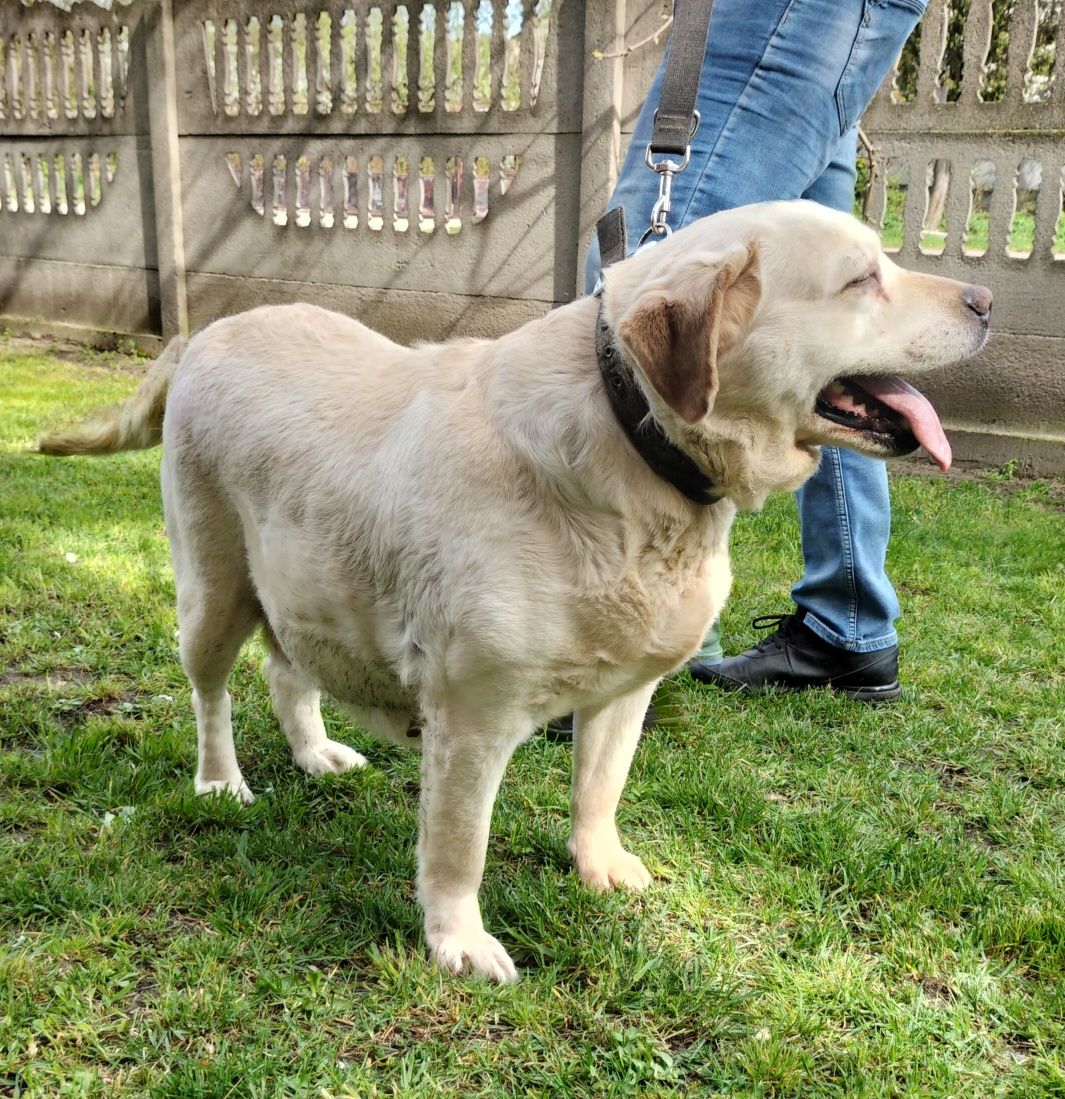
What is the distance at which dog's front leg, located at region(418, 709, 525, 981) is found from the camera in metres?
2.26

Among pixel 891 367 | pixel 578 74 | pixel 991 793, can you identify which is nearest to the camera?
pixel 891 367

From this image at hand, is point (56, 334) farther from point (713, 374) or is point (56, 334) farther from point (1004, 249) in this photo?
point (713, 374)

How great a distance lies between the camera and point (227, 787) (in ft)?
9.80

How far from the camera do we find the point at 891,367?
2.20 metres

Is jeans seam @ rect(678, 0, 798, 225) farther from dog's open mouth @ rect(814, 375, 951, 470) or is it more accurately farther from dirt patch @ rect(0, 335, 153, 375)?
dirt patch @ rect(0, 335, 153, 375)

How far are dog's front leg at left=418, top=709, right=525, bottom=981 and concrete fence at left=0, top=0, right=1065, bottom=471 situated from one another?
5.07 m

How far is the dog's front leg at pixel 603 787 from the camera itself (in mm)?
2607

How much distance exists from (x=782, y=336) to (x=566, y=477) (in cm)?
50

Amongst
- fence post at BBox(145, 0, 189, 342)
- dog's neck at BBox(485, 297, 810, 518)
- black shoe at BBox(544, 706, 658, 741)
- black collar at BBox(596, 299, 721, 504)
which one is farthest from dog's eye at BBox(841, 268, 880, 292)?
fence post at BBox(145, 0, 189, 342)

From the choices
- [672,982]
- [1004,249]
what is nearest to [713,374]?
[672,982]

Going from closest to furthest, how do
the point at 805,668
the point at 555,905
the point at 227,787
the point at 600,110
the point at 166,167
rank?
the point at 555,905, the point at 227,787, the point at 805,668, the point at 600,110, the point at 166,167

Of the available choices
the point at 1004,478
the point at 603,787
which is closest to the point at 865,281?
the point at 603,787

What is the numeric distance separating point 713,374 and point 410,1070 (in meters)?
1.41

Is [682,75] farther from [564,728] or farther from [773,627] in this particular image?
[773,627]
